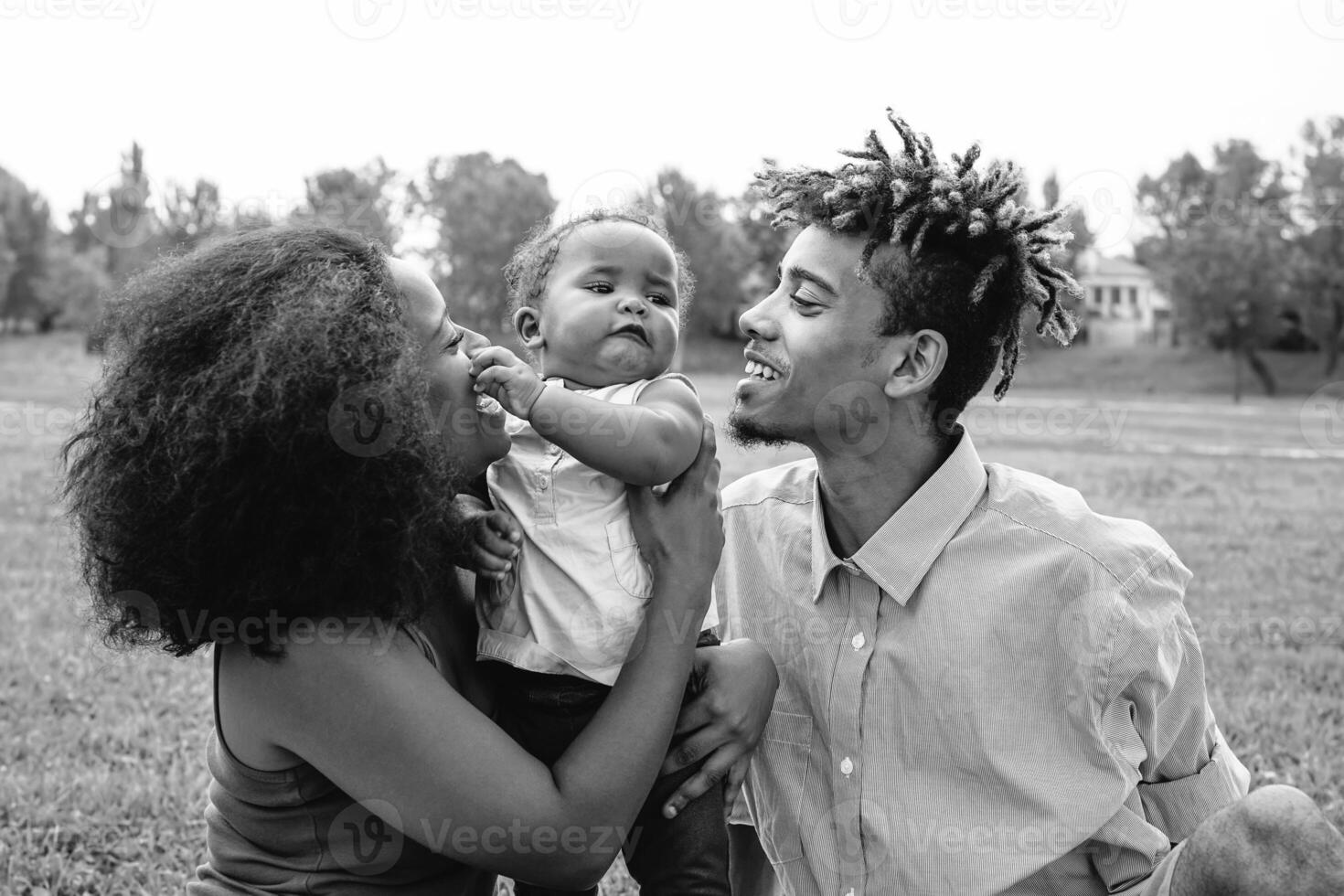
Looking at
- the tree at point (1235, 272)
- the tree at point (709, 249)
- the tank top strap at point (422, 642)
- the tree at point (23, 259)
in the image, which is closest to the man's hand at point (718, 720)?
the tank top strap at point (422, 642)

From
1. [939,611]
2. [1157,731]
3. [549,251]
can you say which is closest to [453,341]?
[549,251]

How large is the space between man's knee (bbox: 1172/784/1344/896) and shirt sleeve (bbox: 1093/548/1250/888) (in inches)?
15.7

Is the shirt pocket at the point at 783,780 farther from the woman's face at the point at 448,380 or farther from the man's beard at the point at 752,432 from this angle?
the woman's face at the point at 448,380

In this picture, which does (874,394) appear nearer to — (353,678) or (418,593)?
(418,593)

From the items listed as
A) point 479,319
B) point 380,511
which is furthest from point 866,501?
point 479,319

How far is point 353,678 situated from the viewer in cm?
201

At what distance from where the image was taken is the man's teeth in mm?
3153

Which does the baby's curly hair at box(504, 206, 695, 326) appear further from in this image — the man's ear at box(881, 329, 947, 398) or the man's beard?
the man's ear at box(881, 329, 947, 398)

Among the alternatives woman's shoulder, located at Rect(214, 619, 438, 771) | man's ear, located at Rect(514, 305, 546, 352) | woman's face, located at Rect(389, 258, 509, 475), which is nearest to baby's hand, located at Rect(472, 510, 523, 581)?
woman's face, located at Rect(389, 258, 509, 475)

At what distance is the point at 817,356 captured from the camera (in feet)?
10.3

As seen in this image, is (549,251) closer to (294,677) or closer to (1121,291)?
(294,677)

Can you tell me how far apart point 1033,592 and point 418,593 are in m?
1.41

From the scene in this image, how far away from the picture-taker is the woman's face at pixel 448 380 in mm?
2355

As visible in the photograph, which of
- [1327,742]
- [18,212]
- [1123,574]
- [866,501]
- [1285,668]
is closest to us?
[1123,574]
